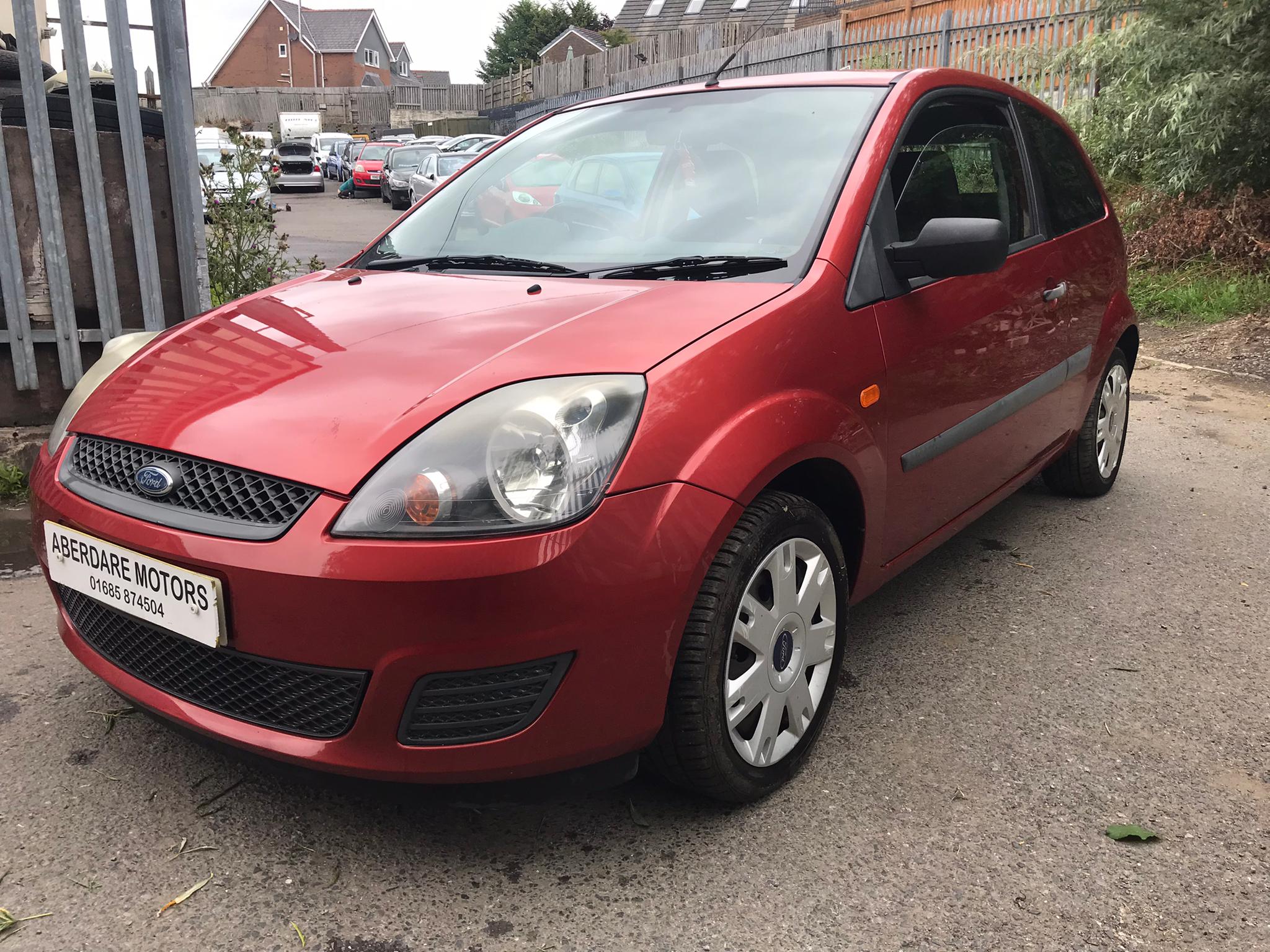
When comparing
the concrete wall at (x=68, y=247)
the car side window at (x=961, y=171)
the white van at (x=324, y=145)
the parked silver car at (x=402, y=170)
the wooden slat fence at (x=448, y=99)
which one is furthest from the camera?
the wooden slat fence at (x=448, y=99)

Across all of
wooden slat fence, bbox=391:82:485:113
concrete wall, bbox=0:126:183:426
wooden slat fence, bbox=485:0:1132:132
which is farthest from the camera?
wooden slat fence, bbox=391:82:485:113

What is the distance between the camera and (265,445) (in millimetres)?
1986

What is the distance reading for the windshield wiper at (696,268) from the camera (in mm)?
2553

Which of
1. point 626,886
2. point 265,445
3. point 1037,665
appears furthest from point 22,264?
point 1037,665

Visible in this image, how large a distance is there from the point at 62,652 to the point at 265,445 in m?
1.57

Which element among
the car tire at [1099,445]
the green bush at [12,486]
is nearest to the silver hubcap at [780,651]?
the car tire at [1099,445]

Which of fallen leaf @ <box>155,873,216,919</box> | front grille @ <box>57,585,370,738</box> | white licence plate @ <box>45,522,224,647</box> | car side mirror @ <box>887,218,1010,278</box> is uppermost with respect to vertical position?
car side mirror @ <box>887,218,1010,278</box>

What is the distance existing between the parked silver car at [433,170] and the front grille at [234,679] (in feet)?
58.1

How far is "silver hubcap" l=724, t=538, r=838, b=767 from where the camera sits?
7.37ft

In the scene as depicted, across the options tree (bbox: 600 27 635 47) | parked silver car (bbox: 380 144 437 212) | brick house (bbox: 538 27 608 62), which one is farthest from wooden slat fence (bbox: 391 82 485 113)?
parked silver car (bbox: 380 144 437 212)

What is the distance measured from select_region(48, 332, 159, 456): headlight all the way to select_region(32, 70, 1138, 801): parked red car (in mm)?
20

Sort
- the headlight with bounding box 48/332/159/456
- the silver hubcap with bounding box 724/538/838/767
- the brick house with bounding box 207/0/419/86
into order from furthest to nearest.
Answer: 1. the brick house with bounding box 207/0/419/86
2. the headlight with bounding box 48/332/159/456
3. the silver hubcap with bounding box 724/538/838/767

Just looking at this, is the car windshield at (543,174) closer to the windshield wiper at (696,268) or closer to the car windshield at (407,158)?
the windshield wiper at (696,268)

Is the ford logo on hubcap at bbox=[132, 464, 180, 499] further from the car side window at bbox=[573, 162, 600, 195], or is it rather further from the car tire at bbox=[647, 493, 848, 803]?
the car side window at bbox=[573, 162, 600, 195]
